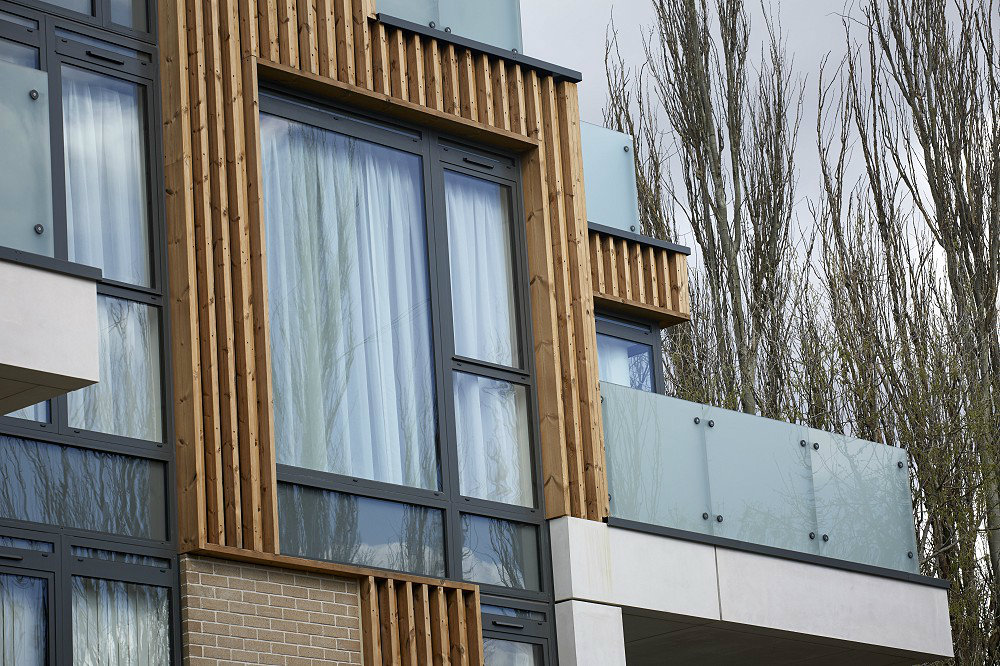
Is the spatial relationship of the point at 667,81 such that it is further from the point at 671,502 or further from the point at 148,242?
the point at 148,242

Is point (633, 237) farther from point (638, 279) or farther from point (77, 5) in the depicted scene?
point (77, 5)

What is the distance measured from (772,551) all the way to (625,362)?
275 cm

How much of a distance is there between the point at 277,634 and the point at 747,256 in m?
19.8

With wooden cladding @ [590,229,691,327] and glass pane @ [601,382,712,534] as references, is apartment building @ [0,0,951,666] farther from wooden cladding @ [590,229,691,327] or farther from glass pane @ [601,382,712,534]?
wooden cladding @ [590,229,691,327]

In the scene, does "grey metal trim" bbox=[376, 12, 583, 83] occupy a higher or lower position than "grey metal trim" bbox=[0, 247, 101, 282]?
higher

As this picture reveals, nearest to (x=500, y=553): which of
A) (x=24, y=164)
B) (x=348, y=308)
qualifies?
(x=348, y=308)

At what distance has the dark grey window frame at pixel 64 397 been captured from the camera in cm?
961

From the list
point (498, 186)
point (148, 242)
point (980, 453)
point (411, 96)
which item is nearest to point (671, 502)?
point (498, 186)

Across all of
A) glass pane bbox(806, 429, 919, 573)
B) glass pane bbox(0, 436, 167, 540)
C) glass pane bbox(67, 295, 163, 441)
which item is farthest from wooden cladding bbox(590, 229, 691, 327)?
glass pane bbox(0, 436, 167, 540)

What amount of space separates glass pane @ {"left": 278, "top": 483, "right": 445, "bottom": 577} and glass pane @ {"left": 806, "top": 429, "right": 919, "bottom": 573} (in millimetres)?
4054

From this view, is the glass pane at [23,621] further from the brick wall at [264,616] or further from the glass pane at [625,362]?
the glass pane at [625,362]

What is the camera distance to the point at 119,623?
9945 mm

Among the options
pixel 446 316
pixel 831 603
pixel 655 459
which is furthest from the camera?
pixel 831 603

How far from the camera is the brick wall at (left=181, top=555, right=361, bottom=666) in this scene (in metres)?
10.2
